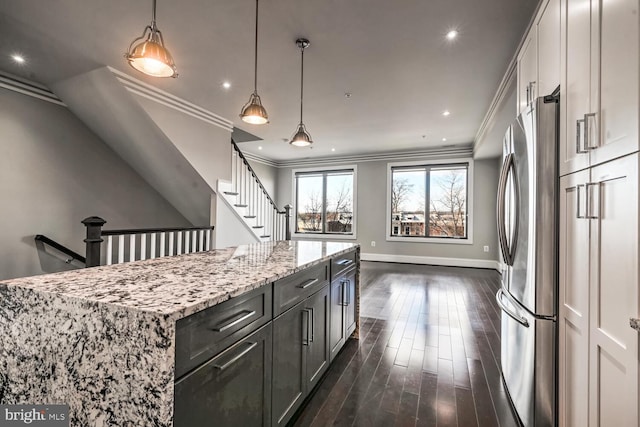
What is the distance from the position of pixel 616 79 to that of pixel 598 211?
1.58 ft

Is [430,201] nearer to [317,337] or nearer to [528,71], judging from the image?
[528,71]

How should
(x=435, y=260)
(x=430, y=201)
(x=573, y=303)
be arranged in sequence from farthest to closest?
(x=430, y=201), (x=435, y=260), (x=573, y=303)

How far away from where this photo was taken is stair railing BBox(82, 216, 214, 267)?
2.58 meters

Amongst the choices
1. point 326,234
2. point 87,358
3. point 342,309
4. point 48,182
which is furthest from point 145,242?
point 326,234

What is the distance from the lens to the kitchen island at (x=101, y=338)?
849 millimetres

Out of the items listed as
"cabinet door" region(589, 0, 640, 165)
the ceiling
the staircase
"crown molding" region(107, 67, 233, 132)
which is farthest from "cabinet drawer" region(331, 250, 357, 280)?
"crown molding" region(107, 67, 233, 132)

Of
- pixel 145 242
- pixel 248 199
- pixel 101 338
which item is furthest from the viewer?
pixel 248 199

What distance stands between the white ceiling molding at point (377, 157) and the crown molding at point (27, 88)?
3.92 m

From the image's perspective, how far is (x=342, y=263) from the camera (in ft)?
7.98

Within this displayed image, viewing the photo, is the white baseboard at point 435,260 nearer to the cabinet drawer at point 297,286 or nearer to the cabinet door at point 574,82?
the cabinet drawer at point 297,286

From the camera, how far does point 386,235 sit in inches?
285

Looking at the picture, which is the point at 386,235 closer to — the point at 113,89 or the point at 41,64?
the point at 113,89

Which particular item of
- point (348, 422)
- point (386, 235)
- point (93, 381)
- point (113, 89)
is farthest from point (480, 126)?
point (93, 381)

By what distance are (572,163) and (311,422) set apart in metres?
1.90
